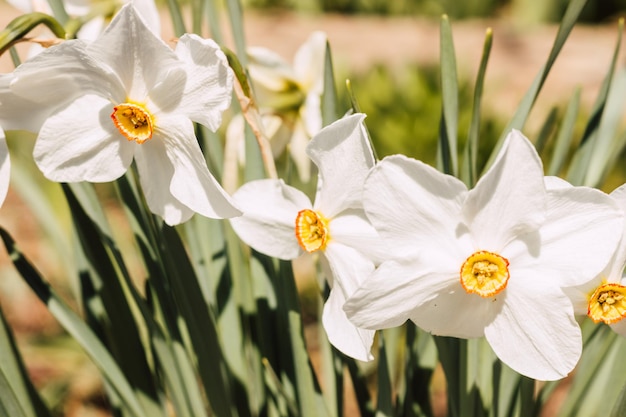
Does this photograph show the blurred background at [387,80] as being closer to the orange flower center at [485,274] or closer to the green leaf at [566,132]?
the green leaf at [566,132]

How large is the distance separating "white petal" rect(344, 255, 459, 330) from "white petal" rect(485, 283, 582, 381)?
48mm

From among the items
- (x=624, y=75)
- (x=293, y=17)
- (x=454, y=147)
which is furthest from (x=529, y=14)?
(x=454, y=147)

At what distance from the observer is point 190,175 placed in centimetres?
52

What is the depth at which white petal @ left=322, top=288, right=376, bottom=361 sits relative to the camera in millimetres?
526

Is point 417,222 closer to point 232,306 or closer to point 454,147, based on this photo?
point 454,147

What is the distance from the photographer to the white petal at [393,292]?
18.2 inches

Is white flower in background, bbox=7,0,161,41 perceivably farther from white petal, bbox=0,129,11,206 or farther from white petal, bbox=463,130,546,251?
white petal, bbox=463,130,546,251

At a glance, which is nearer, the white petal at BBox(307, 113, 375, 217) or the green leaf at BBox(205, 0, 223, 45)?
the white petal at BBox(307, 113, 375, 217)

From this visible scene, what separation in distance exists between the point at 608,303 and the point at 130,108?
0.37 m

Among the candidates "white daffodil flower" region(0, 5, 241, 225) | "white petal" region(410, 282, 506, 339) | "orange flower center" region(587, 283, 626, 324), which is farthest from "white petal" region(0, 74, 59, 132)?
"orange flower center" region(587, 283, 626, 324)

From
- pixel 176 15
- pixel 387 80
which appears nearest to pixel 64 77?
pixel 176 15

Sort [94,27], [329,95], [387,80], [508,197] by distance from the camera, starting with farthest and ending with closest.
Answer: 1. [387,80]
2. [94,27]
3. [329,95]
4. [508,197]

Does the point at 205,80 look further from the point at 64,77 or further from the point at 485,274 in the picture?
the point at 485,274

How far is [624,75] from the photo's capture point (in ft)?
2.90
